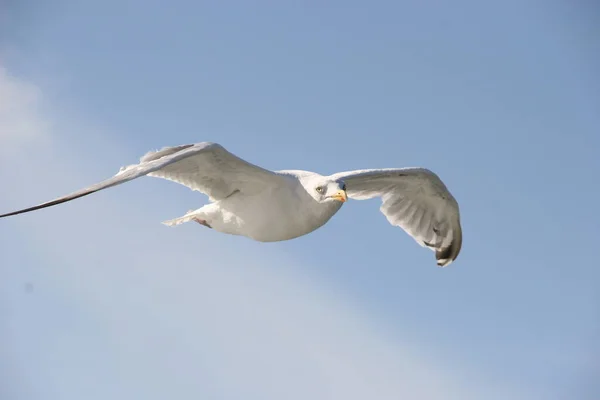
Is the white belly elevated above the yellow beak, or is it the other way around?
the yellow beak

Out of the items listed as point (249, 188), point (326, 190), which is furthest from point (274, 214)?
point (326, 190)

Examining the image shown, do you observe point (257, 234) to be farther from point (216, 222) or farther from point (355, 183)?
point (355, 183)

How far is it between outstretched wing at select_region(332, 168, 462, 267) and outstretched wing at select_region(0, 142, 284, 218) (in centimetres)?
246

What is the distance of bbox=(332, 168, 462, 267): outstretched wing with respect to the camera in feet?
45.2

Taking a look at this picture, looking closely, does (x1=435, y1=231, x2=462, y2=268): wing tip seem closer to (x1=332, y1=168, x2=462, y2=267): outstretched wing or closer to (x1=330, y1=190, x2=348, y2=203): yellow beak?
(x1=332, y1=168, x2=462, y2=267): outstretched wing

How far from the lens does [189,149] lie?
10367 millimetres

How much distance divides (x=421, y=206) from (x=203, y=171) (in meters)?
4.56

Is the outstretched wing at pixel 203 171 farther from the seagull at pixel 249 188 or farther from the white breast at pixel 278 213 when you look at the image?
the white breast at pixel 278 213

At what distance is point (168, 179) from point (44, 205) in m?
2.93

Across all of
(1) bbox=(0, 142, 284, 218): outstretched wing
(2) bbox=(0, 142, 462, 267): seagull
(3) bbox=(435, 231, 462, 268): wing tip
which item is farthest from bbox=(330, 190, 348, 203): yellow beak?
(3) bbox=(435, 231, 462, 268): wing tip

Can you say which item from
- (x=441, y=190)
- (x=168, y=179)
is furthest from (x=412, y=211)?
(x=168, y=179)

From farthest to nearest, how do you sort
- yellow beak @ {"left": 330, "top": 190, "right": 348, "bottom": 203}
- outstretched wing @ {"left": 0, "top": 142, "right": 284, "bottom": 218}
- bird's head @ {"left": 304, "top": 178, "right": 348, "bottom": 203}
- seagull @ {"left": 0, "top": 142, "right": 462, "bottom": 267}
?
bird's head @ {"left": 304, "top": 178, "right": 348, "bottom": 203} < yellow beak @ {"left": 330, "top": 190, "right": 348, "bottom": 203} < seagull @ {"left": 0, "top": 142, "right": 462, "bottom": 267} < outstretched wing @ {"left": 0, "top": 142, "right": 284, "bottom": 218}

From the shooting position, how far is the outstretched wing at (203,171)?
989 cm

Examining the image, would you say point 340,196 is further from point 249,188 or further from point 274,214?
point 249,188
